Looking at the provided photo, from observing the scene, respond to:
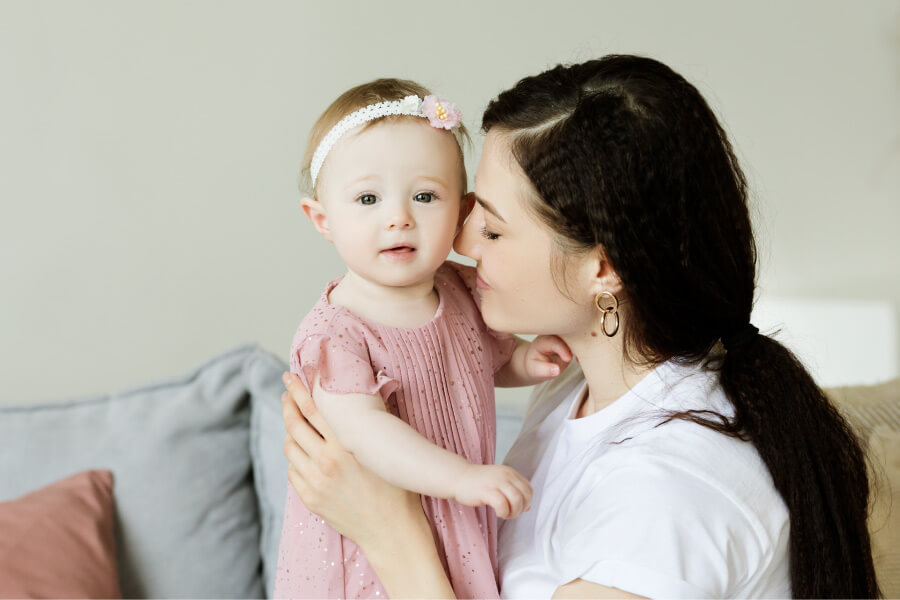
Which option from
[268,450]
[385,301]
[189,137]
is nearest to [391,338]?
[385,301]

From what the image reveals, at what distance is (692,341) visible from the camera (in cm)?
122

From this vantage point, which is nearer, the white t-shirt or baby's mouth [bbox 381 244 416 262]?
the white t-shirt

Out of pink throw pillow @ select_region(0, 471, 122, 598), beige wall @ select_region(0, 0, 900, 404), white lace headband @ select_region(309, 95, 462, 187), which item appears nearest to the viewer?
white lace headband @ select_region(309, 95, 462, 187)

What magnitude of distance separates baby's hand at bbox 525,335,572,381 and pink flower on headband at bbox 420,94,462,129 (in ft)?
1.37

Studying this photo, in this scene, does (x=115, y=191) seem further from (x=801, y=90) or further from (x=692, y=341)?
(x=801, y=90)

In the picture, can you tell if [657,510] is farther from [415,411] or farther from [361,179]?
[361,179]

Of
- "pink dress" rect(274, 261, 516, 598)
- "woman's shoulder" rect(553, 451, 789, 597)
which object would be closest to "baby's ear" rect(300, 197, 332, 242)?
"pink dress" rect(274, 261, 516, 598)

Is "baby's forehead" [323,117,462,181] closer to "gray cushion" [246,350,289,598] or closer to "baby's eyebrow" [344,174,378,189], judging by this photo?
"baby's eyebrow" [344,174,378,189]

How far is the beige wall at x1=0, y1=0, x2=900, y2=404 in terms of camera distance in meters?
2.08

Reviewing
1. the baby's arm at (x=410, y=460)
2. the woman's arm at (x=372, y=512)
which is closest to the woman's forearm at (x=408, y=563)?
the woman's arm at (x=372, y=512)

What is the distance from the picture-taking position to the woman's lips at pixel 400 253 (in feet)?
4.00

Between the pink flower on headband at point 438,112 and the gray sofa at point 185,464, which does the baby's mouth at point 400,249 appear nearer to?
the pink flower on headband at point 438,112

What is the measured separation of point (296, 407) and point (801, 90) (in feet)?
6.85

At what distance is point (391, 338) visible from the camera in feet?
4.07
